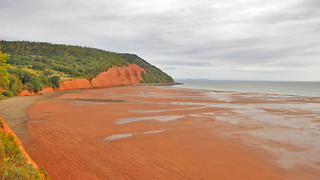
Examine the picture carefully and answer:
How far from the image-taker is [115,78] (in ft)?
232

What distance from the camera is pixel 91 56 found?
81312 millimetres

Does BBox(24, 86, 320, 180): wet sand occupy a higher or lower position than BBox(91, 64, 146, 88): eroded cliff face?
lower

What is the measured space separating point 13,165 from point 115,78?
2690 inches

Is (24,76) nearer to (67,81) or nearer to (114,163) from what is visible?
(67,81)

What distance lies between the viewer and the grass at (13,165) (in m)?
3.80

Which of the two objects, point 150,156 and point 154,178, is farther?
point 150,156

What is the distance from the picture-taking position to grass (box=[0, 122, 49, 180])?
12.5 feet

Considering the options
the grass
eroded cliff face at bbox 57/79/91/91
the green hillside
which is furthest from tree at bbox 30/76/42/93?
the grass

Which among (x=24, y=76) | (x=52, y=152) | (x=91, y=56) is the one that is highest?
(x=91, y=56)

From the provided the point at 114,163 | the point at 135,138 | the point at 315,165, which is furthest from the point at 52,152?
the point at 315,165

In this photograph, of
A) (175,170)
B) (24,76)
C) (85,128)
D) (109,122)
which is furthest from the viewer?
(24,76)

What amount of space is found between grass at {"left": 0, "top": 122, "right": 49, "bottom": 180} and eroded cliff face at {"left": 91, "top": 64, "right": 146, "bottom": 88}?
171ft

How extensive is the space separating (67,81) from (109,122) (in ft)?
118

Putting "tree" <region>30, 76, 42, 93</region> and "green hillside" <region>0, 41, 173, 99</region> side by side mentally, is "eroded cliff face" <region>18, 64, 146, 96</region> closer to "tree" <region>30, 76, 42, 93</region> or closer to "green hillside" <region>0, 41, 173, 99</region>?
"tree" <region>30, 76, 42, 93</region>
